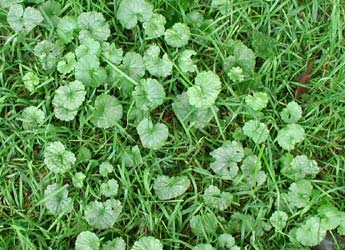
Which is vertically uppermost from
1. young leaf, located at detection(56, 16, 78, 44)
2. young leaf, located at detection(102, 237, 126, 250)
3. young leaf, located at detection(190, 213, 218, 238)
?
young leaf, located at detection(56, 16, 78, 44)

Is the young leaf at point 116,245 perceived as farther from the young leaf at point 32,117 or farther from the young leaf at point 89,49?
the young leaf at point 89,49

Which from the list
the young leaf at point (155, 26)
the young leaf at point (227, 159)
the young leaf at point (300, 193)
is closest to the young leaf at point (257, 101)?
the young leaf at point (227, 159)

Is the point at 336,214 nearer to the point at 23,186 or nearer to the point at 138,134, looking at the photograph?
the point at 138,134

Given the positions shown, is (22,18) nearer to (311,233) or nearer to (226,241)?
(226,241)

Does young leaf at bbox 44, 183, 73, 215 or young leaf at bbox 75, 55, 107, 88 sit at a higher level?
young leaf at bbox 75, 55, 107, 88

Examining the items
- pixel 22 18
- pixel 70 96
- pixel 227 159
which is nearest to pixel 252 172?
pixel 227 159

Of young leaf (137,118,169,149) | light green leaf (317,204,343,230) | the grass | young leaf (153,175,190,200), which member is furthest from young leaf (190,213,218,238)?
light green leaf (317,204,343,230)

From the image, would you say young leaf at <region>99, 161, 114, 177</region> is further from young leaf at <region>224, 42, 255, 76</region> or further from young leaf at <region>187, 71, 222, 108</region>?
young leaf at <region>224, 42, 255, 76</region>

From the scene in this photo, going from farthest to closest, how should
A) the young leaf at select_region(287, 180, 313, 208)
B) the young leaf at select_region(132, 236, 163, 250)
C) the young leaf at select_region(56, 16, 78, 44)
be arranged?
the young leaf at select_region(56, 16, 78, 44), the young leaf at select_region(287, 180, 313, 208), the young leaf at select_region(132, 236, 163, 250)
